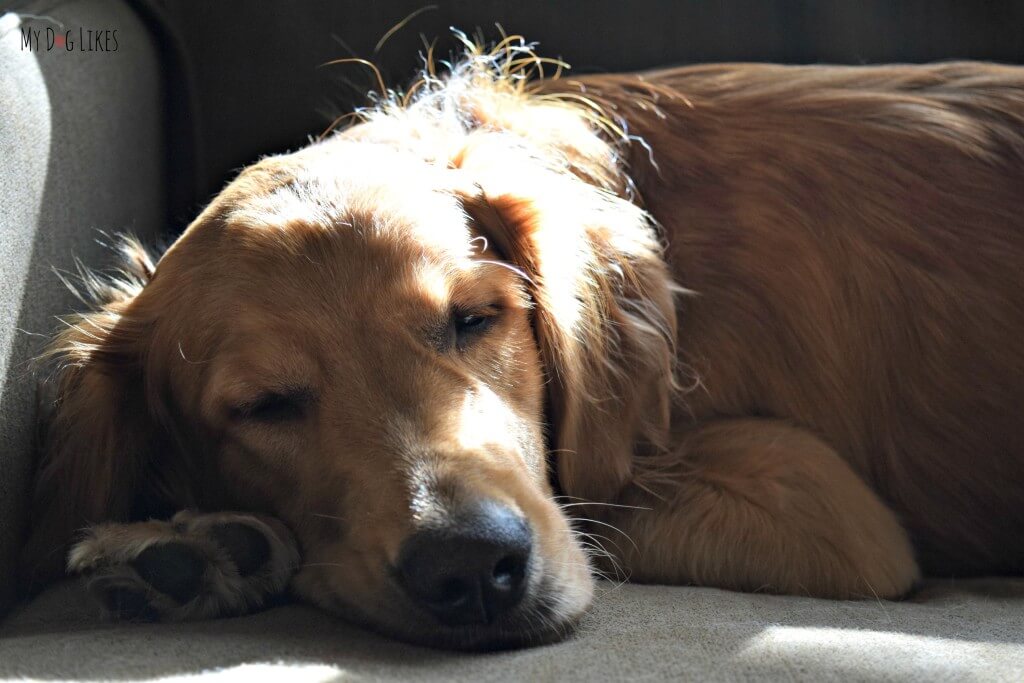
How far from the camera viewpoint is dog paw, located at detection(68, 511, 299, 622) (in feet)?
4.89

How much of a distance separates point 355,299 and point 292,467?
0.96 ft

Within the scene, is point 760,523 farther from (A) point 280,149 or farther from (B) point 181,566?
(A) point 280,149

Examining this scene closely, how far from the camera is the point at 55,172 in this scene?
1985 millimetres

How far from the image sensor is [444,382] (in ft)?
5.16

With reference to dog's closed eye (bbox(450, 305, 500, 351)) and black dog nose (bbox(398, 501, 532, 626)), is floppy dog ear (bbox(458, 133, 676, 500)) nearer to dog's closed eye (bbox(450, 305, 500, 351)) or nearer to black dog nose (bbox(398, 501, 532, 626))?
dog's closed eye (bbox(450, 305, 500, 351))

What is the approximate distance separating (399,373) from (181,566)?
1.40 ft

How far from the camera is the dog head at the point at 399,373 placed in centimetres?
141

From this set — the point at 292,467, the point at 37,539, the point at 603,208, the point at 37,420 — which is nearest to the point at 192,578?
the point at 292,467

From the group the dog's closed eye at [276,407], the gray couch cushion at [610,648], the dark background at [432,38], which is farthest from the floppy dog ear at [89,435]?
the dark background at [432,38]

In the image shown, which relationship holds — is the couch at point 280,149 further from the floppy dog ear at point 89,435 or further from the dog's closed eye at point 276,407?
the dog's closed eye at point 276,407

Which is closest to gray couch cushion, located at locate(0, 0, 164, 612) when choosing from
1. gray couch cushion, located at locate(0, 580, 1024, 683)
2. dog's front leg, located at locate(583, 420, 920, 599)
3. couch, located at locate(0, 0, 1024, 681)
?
couch, located at locate(0, 0, 1024, 681)

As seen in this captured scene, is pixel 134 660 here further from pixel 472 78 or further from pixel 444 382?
pixel 472 78

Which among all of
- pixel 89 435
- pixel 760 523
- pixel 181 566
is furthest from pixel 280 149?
pixel 760 523

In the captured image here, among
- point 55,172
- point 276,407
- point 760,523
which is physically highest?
point 55,172
